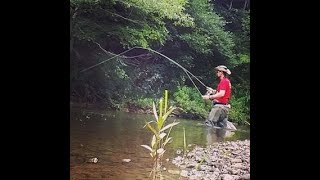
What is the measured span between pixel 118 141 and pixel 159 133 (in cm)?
32

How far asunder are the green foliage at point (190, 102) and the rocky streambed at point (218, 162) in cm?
28

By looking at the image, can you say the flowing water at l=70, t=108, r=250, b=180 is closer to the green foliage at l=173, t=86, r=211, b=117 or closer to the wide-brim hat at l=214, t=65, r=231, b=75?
the green foliage at l=173, t=86, r=211, b=117

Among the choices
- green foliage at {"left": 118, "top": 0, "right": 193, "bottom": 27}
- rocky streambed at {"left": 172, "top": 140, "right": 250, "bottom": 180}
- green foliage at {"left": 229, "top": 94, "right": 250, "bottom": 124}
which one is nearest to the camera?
rocky streambed at {"left": 172, "top": 140, "right": 250, "bottom": 180}

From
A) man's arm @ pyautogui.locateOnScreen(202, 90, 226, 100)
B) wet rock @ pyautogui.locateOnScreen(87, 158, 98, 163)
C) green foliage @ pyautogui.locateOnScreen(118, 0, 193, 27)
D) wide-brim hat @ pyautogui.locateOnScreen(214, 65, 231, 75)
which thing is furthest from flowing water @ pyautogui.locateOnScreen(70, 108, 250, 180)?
green foliage @ pyautogui.locateOnScreen(118, 0, 193, 27)

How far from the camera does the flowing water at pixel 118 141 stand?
2725 millimetres

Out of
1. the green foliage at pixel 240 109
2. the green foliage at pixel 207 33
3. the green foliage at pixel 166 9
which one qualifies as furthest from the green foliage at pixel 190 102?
the green foliage at pixel 166 9

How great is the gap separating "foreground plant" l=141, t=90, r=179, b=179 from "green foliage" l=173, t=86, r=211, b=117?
0.09 metres

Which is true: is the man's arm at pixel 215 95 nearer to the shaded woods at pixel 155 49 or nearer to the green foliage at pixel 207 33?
the shaded woods at pixel 155 49

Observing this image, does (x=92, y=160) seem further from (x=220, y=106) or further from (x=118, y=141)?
(x=220, y=106)

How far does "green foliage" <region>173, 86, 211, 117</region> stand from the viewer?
2875 mm
